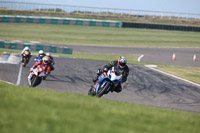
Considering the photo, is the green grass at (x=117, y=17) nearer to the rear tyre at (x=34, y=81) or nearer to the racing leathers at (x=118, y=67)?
the rear tyre at (x=34, y=81)

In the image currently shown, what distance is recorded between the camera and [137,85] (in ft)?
56.4

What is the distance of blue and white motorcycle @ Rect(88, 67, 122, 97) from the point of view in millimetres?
11488

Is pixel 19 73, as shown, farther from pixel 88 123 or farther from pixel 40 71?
pixel 88 123

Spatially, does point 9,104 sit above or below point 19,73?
above

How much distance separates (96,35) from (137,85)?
35489 millimetres

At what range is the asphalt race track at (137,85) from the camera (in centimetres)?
1381

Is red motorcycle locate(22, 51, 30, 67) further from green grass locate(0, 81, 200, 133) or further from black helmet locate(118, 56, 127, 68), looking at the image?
green grass locate(0, 81, 200, 133)

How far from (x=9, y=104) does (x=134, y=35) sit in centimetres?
4950

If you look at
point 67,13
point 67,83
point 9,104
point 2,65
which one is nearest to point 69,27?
point 67,13

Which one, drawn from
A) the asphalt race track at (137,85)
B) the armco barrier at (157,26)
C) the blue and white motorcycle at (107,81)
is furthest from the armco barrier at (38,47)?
the armco barrier at (157,26)

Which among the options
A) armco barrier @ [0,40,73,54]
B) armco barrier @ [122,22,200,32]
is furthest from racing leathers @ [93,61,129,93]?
armco barrier @ [122,22,200,32]

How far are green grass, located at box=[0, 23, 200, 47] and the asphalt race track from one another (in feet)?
77.9

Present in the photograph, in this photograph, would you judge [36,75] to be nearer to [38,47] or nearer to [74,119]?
[74,119]

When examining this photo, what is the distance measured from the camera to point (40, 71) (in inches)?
570
